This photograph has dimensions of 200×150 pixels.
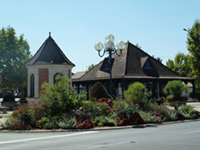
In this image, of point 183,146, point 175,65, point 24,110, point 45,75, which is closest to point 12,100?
point 45,75

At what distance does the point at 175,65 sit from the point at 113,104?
161 ft

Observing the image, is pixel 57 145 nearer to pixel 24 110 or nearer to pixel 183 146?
pixel 183 146

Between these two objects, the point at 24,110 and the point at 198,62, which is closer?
the point at 24,110

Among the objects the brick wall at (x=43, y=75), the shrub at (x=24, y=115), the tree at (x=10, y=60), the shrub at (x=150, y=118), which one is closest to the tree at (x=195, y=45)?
the brick wall at (x=43, y=75)

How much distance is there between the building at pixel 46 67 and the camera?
91.6 feet

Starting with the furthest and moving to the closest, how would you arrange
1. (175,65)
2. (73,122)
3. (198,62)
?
(175,65) < (198,62) < (73,122)

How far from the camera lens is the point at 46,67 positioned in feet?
91.7

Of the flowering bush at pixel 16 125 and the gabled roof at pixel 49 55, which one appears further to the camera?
the gabled roof at pixel 49 55

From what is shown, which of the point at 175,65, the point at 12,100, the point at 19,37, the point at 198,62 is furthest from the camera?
the point at 175,65

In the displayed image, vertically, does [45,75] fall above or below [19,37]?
below

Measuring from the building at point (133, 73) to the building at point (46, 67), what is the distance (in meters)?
7.78

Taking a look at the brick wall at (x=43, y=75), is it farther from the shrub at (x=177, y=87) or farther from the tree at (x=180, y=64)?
the tree at (x=180, y=64)

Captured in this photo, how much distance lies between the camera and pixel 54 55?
29.3m

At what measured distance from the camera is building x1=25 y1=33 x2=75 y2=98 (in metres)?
27.9
